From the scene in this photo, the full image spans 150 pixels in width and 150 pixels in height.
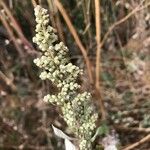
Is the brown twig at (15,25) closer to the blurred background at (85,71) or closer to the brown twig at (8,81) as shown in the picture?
the blurred background at (85,71)

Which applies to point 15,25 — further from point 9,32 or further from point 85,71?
point 85,71

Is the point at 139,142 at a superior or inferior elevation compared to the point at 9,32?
inferior

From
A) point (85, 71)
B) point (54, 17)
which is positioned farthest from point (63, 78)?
point (85, 71)

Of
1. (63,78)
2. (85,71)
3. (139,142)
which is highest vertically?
(85,71)

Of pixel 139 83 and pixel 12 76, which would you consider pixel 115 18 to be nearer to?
pixel 139 83

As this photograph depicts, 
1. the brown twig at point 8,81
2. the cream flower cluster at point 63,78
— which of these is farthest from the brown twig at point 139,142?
the cream flower cluster at point 63,78
